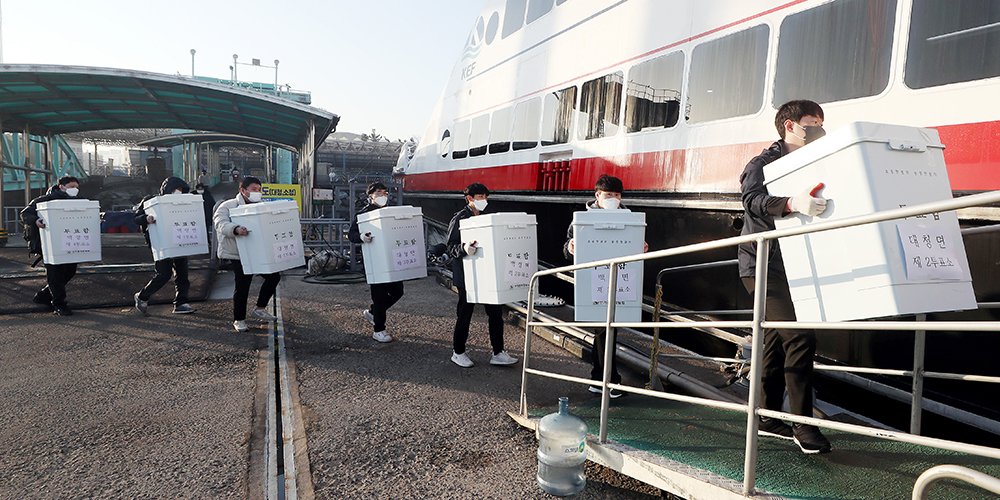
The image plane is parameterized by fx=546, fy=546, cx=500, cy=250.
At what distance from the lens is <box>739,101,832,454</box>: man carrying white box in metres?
2.56

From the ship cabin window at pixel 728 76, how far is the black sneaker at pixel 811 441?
2747 mm

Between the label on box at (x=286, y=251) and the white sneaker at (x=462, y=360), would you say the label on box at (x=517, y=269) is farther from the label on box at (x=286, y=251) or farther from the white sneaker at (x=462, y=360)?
the label on box at (x=286, y=251)

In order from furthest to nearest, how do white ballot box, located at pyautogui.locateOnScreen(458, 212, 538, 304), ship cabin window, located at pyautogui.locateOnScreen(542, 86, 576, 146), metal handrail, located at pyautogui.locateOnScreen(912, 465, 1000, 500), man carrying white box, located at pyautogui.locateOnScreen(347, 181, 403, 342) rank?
ship cabin window, located at pyautogui.locateOnScreen(542, 86, 576, 146) → man carrying white box, located at pyautogui.locateOnScreen(347, 181, 403, 342) → white ballot box, located at pyautogui.locateOnScreen(458, 212, 538, 304) → metal handrail, located at pyautogui.locateOnScreen(912, 465, 1000, 500)

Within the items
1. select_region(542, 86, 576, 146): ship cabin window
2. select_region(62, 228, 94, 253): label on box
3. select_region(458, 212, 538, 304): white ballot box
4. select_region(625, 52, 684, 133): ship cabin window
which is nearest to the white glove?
select_region(458, 212, 538, 304): white ballot box

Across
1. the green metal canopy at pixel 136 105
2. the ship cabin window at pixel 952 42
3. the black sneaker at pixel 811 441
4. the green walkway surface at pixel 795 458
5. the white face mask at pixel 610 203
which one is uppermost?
the green metal canopy at pixel 136 105

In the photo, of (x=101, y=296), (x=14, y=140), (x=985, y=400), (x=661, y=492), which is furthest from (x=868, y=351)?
(x=14, y=140)

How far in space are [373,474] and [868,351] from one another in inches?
132

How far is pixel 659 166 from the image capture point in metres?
5.25

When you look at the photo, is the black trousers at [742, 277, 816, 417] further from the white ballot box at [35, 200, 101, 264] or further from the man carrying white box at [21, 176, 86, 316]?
the man carrying white box at [21, 176, 86, 316]

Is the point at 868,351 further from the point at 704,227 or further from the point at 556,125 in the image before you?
the point at 556,125

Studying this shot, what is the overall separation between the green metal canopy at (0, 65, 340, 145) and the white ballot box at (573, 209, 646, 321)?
31.1 feet

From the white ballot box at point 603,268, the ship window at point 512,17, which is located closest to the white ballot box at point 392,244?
the white ballot box at point 603,268

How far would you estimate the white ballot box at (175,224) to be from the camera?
620 cm

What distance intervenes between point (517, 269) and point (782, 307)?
203 cm
